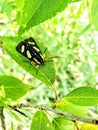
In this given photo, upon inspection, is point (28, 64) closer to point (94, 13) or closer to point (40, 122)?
point (40, 122)

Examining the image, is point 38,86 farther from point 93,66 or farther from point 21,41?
point 21,41

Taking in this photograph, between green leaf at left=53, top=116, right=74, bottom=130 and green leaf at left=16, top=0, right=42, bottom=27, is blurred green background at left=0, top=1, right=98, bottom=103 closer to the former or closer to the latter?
green leaf at left=53, top=116, right=74, bottom=130

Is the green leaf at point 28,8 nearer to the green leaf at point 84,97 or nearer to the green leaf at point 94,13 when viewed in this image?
the green leaf at point 94,13

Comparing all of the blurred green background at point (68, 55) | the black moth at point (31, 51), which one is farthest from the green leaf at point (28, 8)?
the blurred green background at point (68, 55)

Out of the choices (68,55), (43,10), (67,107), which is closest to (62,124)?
(67,107)

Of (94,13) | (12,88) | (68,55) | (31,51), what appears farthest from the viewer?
(68,55)

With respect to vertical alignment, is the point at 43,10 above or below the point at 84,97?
above
